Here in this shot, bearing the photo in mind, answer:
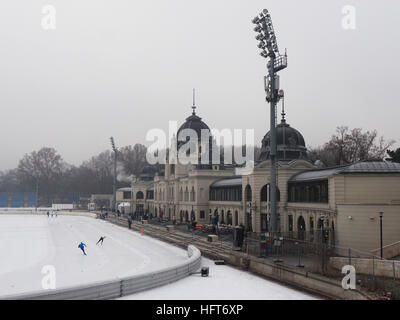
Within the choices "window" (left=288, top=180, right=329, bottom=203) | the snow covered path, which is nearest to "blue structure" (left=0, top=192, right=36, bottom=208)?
the snow covered path

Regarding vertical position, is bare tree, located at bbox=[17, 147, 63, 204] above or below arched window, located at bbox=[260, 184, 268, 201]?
above

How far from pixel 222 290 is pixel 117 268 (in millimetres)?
9499

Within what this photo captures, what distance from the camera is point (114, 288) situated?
15516 mm

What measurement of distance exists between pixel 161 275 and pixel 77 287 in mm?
4491

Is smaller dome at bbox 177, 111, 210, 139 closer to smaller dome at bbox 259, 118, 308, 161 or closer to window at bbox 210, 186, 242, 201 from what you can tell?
window at bbox 210, 186, 242, 201

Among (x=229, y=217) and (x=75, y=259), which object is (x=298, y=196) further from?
(x=75, y=259)

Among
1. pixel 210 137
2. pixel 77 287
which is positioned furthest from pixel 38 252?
pixel 210 137

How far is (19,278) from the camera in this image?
69.2 ft

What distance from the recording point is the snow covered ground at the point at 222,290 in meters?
16.1

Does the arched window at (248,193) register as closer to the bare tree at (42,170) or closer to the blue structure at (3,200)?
the blue structure at (3,200)

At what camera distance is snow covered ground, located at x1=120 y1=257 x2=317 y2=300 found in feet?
52.7

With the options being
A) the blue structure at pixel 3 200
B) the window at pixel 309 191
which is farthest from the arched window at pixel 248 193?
the blue structure at pixel 3 200

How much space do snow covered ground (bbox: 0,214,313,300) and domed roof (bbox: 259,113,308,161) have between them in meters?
15.8

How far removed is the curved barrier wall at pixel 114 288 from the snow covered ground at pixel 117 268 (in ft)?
1.10
